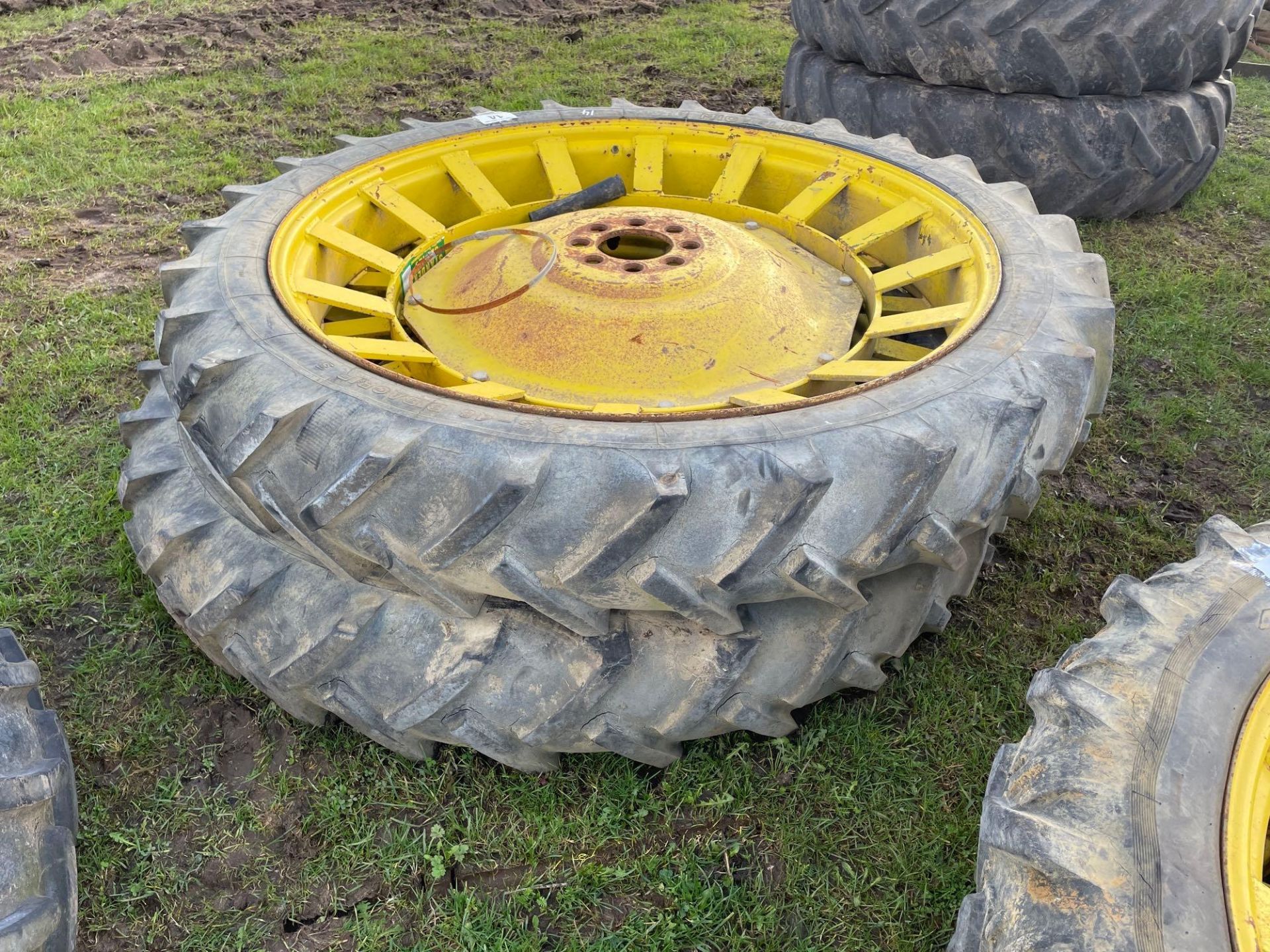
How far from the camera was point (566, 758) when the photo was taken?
6.03 feet

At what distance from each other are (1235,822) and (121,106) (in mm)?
5546

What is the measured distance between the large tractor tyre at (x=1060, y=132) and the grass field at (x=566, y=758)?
0.20 m

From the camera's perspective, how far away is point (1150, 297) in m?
3.41

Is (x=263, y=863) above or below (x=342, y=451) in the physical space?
below

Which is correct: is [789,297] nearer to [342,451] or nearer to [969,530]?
[969,530]

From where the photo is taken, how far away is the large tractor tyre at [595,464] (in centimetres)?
146

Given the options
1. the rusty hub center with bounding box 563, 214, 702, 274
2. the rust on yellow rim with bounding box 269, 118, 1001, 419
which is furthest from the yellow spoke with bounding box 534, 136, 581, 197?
the rusty hub center with bounding box 563, 214, 702, 274

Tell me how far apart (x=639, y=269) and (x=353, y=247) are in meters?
0.70

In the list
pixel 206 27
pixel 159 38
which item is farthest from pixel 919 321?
pixel 206 27

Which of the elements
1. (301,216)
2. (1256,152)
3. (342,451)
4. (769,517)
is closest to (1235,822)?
(769,517)

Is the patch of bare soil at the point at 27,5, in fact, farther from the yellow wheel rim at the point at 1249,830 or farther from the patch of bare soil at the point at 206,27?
the yellow wheel rim at the point at 1249,830

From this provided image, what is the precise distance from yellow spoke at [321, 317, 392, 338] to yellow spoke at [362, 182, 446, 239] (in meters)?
0.30

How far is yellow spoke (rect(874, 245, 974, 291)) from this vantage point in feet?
7.07

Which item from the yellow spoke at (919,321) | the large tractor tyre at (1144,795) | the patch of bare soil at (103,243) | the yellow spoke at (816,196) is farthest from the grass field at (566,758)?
the yellow spoke at (816,196)
